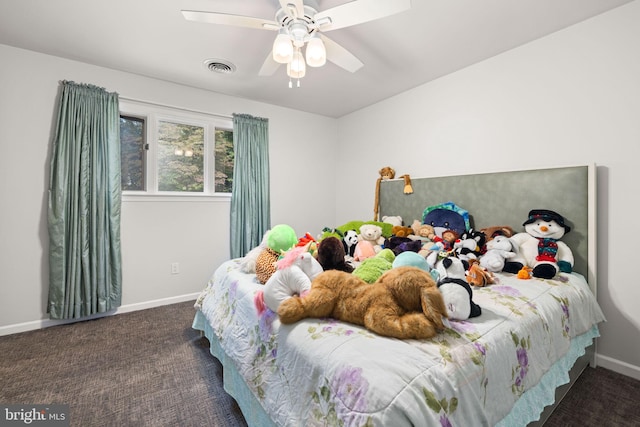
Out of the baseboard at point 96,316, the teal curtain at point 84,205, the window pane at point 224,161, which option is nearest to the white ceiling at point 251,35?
the teal curtain at point 84,205

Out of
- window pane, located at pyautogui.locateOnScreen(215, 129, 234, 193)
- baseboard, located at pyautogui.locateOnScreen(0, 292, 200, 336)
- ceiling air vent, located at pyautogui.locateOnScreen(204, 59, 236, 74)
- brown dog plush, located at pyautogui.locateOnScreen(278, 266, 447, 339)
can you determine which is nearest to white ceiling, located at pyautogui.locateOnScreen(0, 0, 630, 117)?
ceiling air vent, located at pyautogui.locateOnScreen(204, 59, 236, 74)

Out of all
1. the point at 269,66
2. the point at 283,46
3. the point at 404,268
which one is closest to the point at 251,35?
the point at 269,66

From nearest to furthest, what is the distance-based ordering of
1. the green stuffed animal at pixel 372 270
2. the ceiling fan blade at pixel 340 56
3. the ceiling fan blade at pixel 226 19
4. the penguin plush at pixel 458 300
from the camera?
1. the penguin plush at pixel 458 300
2. the green stuffed animal at pixel 372 270
3. the ceiling fan blade at pixel 226 19
4. the ceiling fan blade at pixel 340 56

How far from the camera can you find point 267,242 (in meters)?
1.85

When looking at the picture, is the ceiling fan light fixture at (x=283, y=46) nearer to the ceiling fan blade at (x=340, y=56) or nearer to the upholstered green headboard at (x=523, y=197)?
the ceiling fan blade at (x=340, y=56)

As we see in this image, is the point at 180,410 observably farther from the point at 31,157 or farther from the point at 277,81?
the point at 277,81

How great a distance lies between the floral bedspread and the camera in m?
0.79

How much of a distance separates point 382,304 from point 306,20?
5.30 ft

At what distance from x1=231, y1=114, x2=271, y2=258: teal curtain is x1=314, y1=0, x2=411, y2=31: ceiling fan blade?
199 cm

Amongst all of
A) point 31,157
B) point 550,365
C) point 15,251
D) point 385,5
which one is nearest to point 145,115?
point 31,157

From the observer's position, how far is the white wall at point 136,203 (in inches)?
94.0

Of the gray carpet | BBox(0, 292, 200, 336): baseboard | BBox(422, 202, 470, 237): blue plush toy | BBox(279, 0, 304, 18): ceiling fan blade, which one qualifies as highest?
BBox(279, 0, 304, 18): ceiling fan blade

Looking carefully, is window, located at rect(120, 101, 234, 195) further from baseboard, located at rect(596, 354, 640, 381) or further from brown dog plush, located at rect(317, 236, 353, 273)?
baseboard, located at rect(596, 354, 640, 381)

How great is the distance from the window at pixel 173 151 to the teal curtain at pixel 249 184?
0.18 meters
